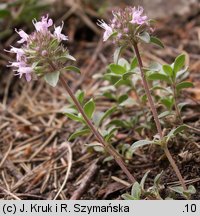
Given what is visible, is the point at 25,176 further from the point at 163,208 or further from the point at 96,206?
the point at 163,208

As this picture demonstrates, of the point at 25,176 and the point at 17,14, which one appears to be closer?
the point at 25,176

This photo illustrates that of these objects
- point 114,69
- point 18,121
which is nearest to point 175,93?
point 114,69

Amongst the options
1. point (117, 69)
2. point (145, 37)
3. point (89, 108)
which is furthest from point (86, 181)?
point (145, 37)

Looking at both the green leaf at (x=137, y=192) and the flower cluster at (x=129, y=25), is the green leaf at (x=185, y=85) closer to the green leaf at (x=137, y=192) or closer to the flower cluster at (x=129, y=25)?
the flower cluster at (x=129, y=25)

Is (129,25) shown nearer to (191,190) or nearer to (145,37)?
(145,37)

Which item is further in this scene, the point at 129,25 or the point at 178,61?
the point at 178,61

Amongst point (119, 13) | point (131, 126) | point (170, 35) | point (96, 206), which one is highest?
point (170, 35)

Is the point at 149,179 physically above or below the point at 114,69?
below

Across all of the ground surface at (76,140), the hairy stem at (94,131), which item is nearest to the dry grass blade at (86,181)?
the ground surface at (76,140)
